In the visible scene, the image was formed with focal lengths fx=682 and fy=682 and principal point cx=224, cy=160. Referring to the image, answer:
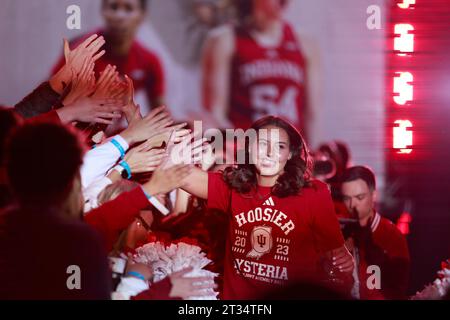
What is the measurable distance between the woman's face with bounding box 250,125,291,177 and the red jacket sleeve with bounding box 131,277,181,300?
32.1 inches

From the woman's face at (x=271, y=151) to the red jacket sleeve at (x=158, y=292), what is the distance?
816 millimetres

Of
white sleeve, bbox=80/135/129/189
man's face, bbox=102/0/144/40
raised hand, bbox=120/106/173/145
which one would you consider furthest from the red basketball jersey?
white sleeve, bbox=80/135/129/189

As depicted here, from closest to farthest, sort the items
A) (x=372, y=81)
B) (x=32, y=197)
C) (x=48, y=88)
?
(x=32, y=197)
(x=48, y=88)
(x=372, y=81)

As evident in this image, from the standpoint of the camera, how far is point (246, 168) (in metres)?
3.30

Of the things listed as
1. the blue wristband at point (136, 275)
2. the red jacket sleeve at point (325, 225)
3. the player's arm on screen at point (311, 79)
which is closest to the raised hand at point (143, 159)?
the blue wristband at point (136, 275)

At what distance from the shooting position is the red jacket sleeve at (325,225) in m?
3.11

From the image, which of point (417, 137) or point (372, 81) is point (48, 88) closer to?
point (417, 137)

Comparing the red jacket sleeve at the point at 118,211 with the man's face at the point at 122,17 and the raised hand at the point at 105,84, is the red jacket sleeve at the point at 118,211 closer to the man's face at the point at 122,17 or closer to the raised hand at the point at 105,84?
the raised hand at the point at 105,84

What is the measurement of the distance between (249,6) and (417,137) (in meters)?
2.48

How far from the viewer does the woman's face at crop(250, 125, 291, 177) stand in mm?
3264

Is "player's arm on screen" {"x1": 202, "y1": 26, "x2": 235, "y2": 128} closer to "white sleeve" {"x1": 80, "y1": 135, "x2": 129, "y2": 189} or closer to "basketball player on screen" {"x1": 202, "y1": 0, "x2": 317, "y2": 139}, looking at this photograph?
"basketball player on screen" {"x1": 202, "y1": 0, "x2": 317, "y2": 139}

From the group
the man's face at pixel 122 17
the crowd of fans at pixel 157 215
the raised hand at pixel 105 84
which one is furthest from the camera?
the man's face at pixel 122 17

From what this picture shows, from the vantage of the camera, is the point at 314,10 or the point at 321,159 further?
the point at 314,10
